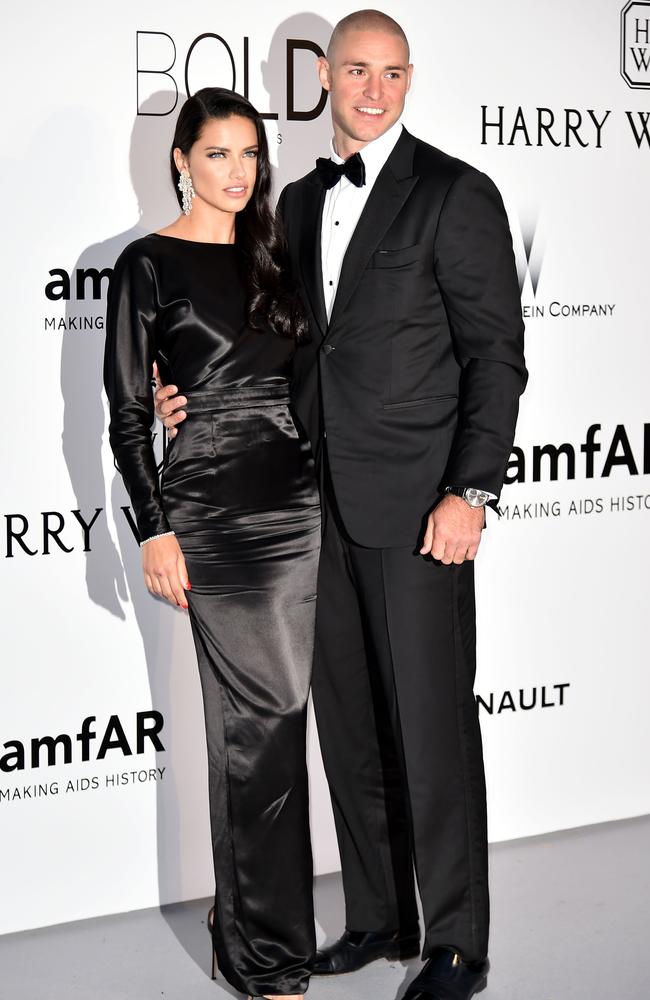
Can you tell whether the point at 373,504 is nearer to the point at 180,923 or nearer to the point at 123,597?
the point at 123,597

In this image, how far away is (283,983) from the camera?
8.25ft

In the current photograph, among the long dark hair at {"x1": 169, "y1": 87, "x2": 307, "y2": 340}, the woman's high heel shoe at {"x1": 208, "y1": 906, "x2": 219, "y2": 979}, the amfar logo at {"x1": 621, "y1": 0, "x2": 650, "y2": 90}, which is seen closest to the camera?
the long dark hair at {"x1": 169, "y1": 87, "x2": 307, "y2": 340}

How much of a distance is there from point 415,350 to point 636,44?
163cm

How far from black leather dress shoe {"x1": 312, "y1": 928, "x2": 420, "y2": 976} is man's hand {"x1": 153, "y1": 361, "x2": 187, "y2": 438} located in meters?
1.18

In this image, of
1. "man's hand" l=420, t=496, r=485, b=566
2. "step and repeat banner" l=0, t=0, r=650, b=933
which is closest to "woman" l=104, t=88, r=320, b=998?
"man's hand" l=420, t=496, r=485, b=566

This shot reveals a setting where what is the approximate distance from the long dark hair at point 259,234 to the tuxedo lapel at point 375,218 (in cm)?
9

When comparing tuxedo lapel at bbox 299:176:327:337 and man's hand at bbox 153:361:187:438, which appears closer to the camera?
man's hand at bbox 153:361:187:438

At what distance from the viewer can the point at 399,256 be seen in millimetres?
2449

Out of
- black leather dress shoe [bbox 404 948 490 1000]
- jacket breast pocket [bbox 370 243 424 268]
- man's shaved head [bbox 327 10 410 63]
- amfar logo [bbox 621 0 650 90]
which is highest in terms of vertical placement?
amfar logo [bbox 621 0 650 90]

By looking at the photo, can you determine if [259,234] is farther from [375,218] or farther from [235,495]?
[235,495]

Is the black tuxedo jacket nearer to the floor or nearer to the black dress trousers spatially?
the black dress trousers

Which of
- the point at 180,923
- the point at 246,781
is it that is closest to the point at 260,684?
the point at 246,781

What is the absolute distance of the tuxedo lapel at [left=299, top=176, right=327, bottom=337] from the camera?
253cm

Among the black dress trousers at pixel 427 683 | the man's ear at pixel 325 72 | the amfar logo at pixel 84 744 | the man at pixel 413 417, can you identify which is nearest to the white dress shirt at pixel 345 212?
the man at pixel 413 417
